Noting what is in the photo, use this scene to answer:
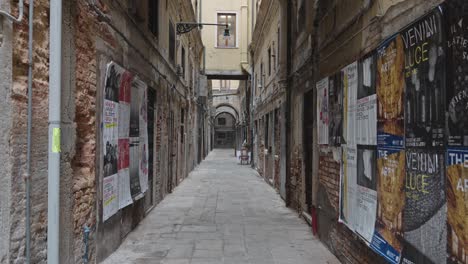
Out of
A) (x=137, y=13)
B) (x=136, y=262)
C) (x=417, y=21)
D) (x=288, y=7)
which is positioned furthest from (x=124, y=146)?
(x=288, y=7)

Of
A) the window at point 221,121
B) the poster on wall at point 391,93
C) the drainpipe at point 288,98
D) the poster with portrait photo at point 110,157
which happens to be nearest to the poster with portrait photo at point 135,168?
the poster with portrait photo at point 110,157

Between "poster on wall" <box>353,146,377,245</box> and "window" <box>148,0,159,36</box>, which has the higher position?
"window" <box>148,0,159,36</box>

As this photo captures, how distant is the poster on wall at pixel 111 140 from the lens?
17.1 ft

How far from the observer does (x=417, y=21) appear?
309 cm

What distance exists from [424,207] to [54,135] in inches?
119

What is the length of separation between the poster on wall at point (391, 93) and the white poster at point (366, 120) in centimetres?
12

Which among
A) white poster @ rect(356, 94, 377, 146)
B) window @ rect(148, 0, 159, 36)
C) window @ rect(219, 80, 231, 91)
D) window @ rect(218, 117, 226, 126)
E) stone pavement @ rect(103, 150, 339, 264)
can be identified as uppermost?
window @ rect(219, 80, 231, 91)

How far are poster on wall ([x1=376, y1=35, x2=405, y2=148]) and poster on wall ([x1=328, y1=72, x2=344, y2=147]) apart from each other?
1.34 metres

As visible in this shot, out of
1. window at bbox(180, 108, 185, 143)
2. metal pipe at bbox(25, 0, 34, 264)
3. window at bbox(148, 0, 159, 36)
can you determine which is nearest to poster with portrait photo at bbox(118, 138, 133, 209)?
metal pipe at bbox(25, 0, 34, 264)

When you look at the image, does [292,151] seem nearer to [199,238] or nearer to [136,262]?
[199,238]

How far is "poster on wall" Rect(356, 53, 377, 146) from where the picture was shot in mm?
4055

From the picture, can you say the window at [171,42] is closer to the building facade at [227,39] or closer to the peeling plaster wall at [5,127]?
the peeling plaster wall at [5,127]

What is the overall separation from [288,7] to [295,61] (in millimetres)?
1796

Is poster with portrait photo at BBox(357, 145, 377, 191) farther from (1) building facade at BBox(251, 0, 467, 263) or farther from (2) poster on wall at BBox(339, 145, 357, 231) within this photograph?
(2) poster on wall at BBox(339, 145, 357, 231)
